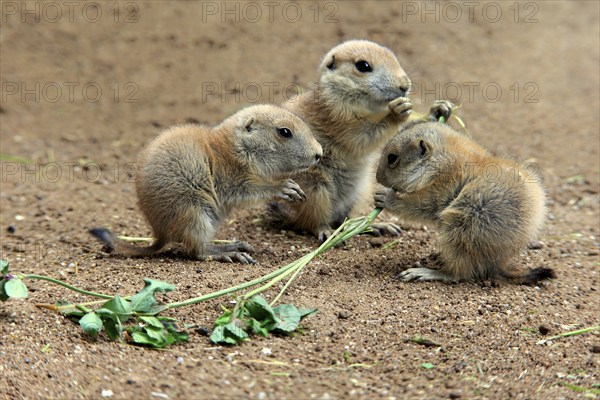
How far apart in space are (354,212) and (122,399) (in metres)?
4.11

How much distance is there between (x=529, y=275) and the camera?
6.60 meters

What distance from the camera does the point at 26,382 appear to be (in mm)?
4797

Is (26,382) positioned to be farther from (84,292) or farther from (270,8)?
(270,8)

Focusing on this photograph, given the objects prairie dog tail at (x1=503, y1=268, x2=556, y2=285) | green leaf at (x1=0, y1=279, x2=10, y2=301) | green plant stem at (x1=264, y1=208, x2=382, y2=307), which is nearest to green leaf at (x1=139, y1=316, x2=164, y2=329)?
green plant stem at (x1=264, y1=208, x2=382, y2=307)

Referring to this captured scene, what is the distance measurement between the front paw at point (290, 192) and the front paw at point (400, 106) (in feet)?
3.93

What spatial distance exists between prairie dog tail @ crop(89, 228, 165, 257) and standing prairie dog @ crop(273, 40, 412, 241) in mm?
1350

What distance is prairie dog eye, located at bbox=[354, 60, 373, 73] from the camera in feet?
25.0

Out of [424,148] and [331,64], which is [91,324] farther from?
[331,64]

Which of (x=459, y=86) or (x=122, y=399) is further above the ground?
(x=459, y=86)

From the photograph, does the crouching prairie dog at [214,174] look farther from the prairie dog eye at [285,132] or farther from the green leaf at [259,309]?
the green leaf at [259,309]

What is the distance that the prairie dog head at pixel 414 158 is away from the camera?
6648 mm

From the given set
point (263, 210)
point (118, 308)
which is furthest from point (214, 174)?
point (118, 308)

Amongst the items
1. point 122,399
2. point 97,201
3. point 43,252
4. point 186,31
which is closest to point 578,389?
point 122,399

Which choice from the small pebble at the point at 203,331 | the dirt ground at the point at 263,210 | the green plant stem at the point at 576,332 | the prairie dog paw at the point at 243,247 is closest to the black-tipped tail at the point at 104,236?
the dirt ground at the point at 263,210
